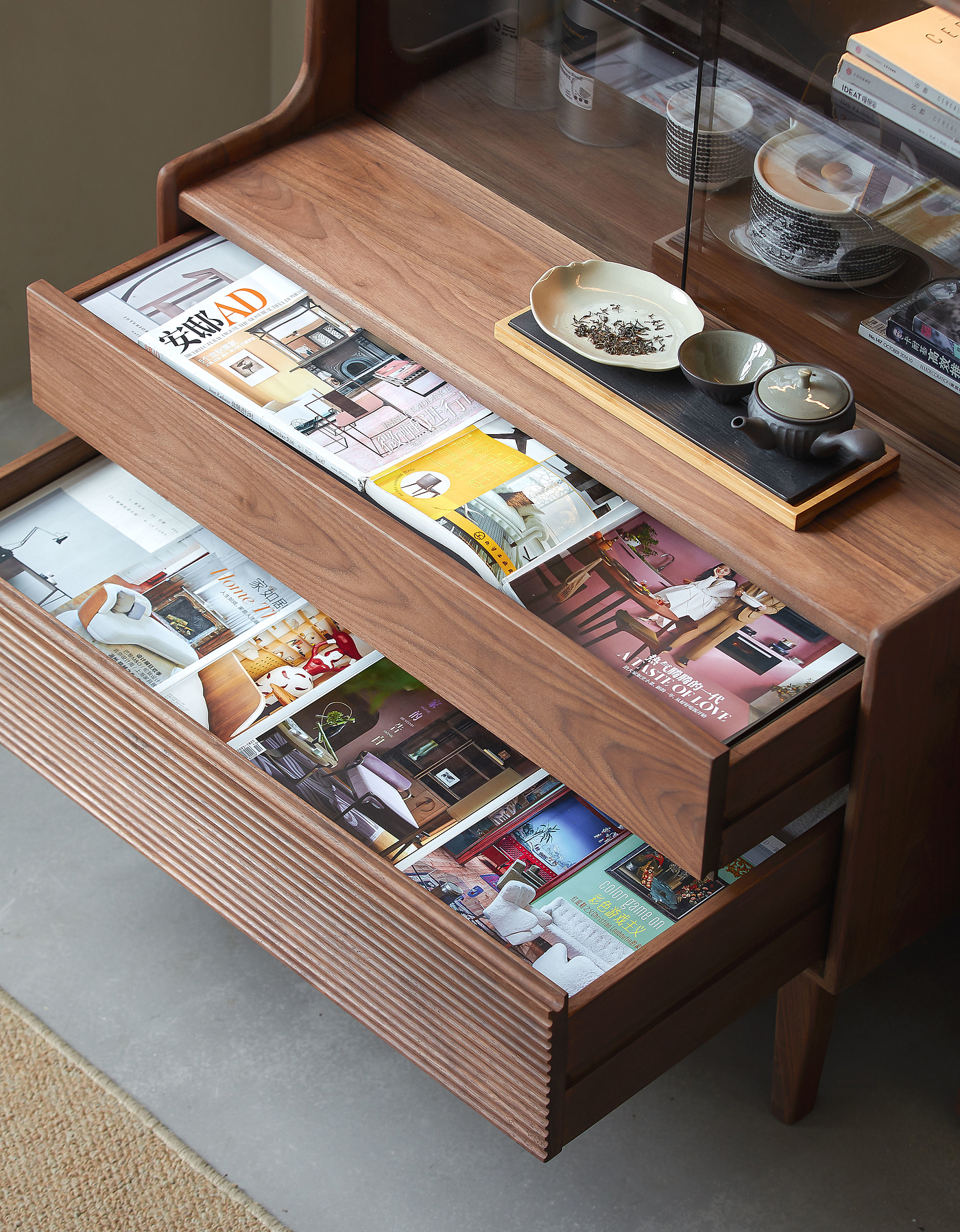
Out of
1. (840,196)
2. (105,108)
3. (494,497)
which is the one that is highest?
(840,196)

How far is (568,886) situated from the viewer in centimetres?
132

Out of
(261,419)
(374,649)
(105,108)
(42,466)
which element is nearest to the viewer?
(261,419)

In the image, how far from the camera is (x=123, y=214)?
7.81 feet

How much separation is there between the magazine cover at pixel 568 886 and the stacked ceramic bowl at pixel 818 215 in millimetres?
499

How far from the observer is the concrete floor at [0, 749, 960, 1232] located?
1543 millimetres

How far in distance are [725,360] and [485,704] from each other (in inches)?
14.4

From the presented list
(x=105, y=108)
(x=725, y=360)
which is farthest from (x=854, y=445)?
(x=105, y=108)

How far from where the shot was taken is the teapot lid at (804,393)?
1233 millimetres

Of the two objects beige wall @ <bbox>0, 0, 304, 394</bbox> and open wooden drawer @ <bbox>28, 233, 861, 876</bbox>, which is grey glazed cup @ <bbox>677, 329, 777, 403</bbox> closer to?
open wooden drawer @ <bbox>28, 233, 861, 876</bbox>

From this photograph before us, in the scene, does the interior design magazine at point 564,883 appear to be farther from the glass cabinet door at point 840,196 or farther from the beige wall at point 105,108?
the beige wall at point 105,108

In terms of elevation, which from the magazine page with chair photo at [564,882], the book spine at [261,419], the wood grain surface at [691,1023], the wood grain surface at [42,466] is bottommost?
the wood grain surface at [691,1023]

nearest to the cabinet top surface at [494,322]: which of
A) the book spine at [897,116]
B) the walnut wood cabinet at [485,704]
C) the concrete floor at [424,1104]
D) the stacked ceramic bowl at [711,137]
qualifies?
the walnut wood cabinet at [485,704]

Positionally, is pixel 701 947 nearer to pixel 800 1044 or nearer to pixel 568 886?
pixel 568 886

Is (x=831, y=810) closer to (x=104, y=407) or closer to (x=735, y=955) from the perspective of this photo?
(x=735, y=955)
